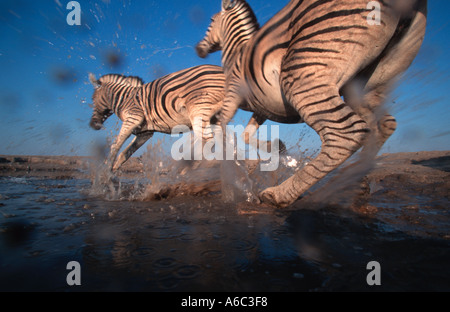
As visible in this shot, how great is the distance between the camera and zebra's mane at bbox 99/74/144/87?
6.77 m

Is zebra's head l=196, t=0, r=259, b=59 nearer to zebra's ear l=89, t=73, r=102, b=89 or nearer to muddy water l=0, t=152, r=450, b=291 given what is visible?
muddy water l=0, t=152, r=450, b=291

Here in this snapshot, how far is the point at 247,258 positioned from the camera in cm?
113

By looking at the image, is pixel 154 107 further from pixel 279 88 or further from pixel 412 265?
pixel 412 265

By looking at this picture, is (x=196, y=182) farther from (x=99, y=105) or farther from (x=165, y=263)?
(x=99, y=105)

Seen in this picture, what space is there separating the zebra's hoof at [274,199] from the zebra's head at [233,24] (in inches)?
98.5

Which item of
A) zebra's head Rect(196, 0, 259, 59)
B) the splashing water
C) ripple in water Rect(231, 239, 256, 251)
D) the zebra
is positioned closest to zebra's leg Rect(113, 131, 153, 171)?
the splashing water

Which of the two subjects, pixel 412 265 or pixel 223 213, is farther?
pixel 223 213

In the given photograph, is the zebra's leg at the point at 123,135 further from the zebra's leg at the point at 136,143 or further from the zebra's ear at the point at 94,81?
the zebra's ear at the point at 94,81

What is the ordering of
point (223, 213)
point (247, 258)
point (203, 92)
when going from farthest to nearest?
point (203, 92)
point (223, 213)
point (247, 258)

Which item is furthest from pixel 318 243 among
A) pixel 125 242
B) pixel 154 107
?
pixel 154 107

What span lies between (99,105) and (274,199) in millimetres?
7230

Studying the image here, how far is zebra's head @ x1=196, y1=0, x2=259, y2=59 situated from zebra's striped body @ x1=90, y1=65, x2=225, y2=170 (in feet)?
3.41

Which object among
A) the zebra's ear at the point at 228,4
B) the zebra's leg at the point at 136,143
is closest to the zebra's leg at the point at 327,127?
the zebra's ear at the point at 228,4

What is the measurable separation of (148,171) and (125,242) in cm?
280
